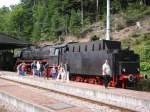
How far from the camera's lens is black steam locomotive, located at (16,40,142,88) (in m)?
20.3

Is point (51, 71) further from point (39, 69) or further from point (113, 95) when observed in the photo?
point (113, 95)

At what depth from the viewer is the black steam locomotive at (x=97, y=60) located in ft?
66.5

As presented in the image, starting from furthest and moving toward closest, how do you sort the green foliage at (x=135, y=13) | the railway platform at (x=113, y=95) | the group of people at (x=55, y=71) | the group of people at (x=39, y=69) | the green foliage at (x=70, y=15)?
the green foliage at (x=70, y=15)
the green foliage at (x=135, y=13)
the group of people at (x=39, y=69)
the group of people at (x=55, y=71)
the railway platform at (x=113, y=95)

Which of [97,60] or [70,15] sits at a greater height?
[70,15]

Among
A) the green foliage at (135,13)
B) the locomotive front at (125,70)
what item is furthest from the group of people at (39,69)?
the green foliage at (135,13)

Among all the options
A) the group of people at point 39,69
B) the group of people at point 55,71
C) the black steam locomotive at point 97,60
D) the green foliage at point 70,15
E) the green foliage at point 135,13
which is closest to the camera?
the group of people at point 55,71

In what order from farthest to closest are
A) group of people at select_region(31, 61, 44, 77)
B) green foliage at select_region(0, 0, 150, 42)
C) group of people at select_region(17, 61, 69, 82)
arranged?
green foliage at select_region(0, 0, 150, 42), group of people at select_region(31, 61, 44, 77), group of people at select_region(17, 61, 69, 82)

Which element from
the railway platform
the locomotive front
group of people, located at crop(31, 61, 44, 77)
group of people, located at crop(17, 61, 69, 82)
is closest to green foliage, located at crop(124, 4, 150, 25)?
group of people, located at crop(31, 61, 44, 77)

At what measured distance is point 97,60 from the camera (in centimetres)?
2188

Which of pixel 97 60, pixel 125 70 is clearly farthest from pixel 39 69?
pixel 125 70

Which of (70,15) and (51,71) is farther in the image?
(70,15)

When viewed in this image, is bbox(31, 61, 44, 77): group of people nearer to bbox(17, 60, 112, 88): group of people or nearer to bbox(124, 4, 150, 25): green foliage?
bbox(17, 60, 112, 88): group of people

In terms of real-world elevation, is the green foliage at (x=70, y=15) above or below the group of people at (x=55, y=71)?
above

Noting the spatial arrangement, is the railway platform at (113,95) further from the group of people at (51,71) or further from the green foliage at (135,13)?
the green foliage at (135,13)
